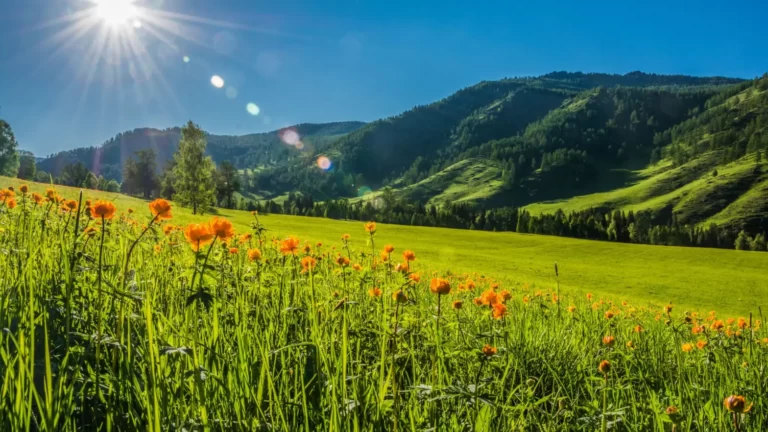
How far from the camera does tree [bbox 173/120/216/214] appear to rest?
50219 millimetres

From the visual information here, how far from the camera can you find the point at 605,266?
40.2 metres

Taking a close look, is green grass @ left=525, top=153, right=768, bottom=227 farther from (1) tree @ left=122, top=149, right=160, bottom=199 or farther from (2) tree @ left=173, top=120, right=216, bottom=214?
(2) tree @ left=173, top=120, right=216, bottom=214

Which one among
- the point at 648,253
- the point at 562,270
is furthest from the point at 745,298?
the point at 648,253

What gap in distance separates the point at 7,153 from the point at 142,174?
107 feet

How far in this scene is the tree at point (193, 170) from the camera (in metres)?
50.2

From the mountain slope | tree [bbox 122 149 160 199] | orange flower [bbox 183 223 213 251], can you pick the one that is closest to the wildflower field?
orange flower [bbox 183 223 213 251]

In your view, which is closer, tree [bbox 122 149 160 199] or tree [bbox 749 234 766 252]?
tree [bbox 749 234 766 252]

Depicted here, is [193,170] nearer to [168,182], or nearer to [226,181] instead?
[168,182]

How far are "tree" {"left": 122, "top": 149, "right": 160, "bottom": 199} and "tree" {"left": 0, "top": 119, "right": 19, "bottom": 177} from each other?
29650mm

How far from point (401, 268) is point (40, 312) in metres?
1.82

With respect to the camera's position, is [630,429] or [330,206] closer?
[630,429]

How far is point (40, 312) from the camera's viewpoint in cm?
191

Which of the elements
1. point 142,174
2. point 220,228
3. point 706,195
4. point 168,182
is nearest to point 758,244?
point 706,195

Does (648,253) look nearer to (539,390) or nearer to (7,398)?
(539,390)
